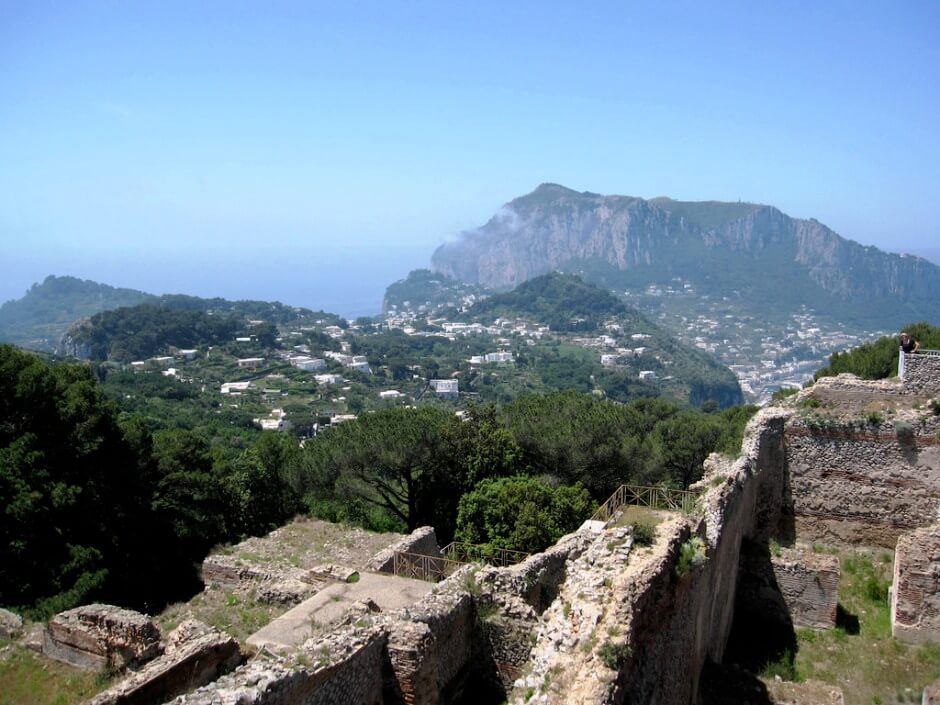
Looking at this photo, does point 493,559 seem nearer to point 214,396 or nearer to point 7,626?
point 7,626

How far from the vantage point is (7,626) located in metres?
11.5

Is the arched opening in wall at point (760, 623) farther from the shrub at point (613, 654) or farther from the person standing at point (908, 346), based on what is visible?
the shrub at point (613, 654)

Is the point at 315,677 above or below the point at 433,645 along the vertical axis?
above

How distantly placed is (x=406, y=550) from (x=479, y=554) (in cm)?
281

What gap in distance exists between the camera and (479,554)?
653 inches

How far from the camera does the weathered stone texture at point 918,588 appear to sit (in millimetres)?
11891

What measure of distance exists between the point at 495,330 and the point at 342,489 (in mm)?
176347

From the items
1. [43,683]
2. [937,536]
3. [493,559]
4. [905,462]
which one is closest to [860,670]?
[937,536]

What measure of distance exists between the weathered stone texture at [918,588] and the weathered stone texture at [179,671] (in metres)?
10.8

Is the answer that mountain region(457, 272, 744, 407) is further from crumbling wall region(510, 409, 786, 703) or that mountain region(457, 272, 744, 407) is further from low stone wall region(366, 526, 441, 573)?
crumbling wall region(510, 409, 786, 703)

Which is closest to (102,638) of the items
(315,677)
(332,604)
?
(332,604)

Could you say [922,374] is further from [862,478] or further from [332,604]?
[332,604]

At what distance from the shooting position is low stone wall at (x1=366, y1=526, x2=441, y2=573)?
1334 centimetres

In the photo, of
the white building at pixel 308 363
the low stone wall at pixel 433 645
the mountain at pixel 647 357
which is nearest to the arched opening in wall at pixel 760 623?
the low stone wall at pixel 433 645
